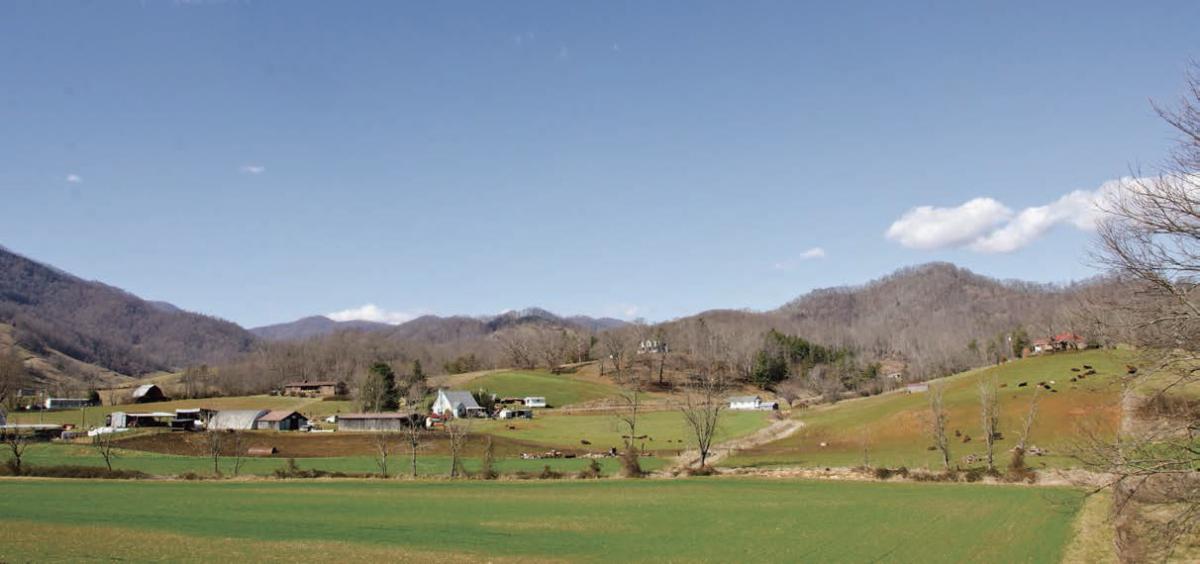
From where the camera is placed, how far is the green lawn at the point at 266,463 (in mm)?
72500

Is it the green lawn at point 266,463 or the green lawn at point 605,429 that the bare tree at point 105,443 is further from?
the green lawn at point 605,429

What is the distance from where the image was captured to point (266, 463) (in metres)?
79.1

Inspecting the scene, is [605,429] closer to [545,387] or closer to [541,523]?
[545,387]

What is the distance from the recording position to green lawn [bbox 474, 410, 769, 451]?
99.5 m

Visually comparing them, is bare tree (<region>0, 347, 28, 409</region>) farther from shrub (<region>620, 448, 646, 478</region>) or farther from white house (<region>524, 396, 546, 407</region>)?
shrub (<region>620, 448, 646, 478</region>)

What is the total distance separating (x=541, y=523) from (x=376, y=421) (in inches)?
3303

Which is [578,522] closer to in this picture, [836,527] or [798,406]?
[836,527]

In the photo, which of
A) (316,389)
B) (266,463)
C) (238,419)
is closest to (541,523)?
(266,463)

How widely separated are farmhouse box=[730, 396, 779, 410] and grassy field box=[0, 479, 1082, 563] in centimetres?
9909

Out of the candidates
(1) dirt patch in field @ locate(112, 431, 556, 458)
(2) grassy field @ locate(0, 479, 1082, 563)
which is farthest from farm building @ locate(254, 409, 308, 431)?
(2) grassy field @ locate(0, 479, 1082, 563)

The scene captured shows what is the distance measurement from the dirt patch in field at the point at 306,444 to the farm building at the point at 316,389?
3341 inches

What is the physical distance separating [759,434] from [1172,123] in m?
88.0

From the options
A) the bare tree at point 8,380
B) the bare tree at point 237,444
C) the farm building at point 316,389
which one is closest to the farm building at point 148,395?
the bare tree at point 8,380

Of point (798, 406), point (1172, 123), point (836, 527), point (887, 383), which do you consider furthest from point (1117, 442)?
point (887, 383)
